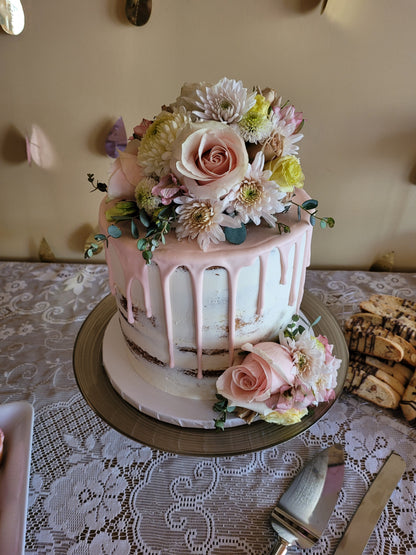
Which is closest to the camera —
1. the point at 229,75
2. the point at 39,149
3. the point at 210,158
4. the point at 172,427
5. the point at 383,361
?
the point at 210,158

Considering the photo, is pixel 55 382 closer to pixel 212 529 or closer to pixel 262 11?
pixel 212 529

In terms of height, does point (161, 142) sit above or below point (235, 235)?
above

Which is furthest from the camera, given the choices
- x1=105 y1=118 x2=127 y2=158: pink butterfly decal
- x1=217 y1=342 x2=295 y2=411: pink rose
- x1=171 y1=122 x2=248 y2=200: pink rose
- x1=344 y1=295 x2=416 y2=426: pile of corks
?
x1=105 y1=118 x2=127 y2=158: pink butterfly decal

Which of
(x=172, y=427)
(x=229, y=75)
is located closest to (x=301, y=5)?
(x=229, y=75)

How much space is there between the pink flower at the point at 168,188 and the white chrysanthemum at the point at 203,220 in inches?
0.7

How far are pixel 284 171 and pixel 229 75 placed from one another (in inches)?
31.7

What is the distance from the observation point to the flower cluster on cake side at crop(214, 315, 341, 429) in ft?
2.75

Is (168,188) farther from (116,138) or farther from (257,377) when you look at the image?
(116,138)

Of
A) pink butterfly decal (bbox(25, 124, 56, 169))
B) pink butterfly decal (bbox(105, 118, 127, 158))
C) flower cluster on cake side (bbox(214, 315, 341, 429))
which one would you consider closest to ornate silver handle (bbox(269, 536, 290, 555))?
flower cluster on cake side (bbox(214, 315, 341, 429))

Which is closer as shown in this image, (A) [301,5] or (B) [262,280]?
(B) [262,280]

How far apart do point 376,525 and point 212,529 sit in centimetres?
36

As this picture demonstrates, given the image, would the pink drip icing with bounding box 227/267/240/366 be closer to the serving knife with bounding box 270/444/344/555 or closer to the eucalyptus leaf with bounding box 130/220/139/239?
the eucalyptus leaf with bounding box 130/220/139/239

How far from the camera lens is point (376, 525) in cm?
89

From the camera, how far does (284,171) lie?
2.56 feet
